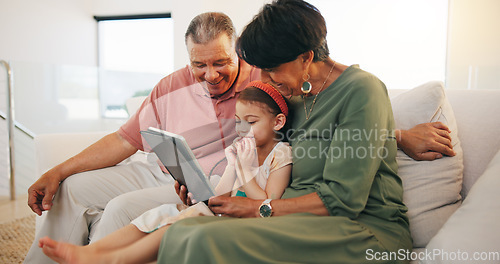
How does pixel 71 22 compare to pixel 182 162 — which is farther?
pixel 71 22

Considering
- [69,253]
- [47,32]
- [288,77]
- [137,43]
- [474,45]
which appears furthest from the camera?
[137,43]

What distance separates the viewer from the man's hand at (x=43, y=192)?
154 centimetres

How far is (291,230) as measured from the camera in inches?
38.9

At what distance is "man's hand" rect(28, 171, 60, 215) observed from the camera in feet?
5.07

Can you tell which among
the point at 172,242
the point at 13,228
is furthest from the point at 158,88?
the point at 13,228

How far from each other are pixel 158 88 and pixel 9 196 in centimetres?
240

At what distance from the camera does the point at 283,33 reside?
3.89 ft

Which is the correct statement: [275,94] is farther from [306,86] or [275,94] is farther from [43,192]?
[43,192]

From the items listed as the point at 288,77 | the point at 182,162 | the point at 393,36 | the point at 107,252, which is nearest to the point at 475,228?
the point at 288,77

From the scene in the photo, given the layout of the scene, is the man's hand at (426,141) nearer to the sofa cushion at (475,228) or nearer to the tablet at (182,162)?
the sofa cushion at (475,228)

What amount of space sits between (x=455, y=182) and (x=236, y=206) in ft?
2.46

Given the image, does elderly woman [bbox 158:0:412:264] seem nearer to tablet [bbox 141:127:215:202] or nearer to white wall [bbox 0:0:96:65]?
tablet [bbox 141:127:215:202]

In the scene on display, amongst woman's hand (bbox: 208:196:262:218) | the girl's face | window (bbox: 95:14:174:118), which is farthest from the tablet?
window (bbox: 95:14:174:118)

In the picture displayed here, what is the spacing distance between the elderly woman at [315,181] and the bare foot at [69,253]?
0.20m
